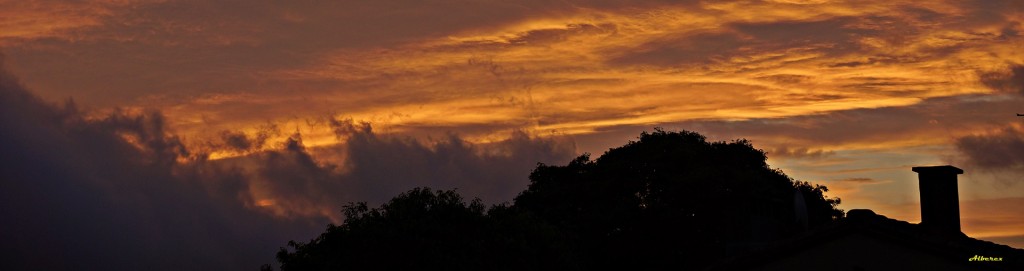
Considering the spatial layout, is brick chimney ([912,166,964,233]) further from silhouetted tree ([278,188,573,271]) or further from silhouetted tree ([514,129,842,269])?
silhouetted tree ([514,129,842,269])

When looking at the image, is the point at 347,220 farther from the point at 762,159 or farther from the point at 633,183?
the point at 762,159

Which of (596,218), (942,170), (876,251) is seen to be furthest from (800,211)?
(596,218)

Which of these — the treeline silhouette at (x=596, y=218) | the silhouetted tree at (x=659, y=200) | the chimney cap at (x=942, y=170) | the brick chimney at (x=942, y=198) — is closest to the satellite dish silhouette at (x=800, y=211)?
the brick chimney at (x=942, y=198)

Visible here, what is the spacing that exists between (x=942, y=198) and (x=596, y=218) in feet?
133

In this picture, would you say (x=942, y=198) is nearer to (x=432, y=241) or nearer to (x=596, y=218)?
(x=432, y=241)

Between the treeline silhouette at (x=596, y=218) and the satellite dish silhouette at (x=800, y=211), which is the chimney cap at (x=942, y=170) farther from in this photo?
the treeline silhouette at (x=596, y=218)

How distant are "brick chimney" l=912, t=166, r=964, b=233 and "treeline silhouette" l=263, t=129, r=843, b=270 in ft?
67.6

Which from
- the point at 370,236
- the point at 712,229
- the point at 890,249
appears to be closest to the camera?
the point at 890,249

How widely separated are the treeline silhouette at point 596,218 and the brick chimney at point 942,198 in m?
20.6

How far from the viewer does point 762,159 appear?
7675cm

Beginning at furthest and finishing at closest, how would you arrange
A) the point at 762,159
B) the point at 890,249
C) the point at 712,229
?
the point at 762,159
the point at 712,229
the point at 890,249

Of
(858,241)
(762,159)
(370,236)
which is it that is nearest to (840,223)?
(858,241)

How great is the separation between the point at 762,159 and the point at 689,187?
30.4 feet

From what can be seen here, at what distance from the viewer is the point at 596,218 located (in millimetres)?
70000
